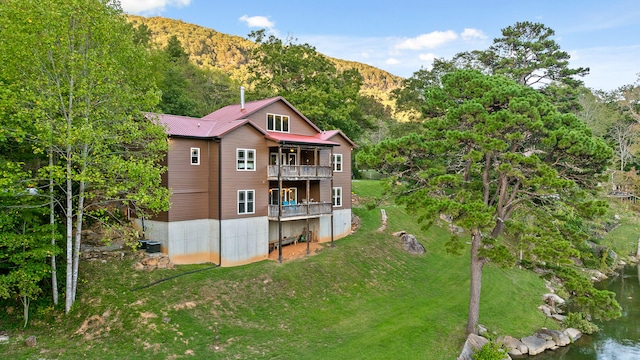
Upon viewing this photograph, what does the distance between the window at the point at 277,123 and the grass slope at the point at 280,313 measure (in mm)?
8453

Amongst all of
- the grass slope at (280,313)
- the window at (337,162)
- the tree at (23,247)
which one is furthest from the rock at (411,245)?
the tree at (23,247)

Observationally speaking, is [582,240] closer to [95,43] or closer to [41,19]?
[95,43]

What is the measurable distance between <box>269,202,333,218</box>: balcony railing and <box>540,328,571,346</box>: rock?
525 inches

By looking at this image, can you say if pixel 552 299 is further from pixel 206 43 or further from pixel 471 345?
pixel 206 43

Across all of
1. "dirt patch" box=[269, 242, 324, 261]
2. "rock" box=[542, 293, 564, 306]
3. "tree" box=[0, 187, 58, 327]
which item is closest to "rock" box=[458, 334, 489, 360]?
"rock" box=[542, 293, 564, 306]

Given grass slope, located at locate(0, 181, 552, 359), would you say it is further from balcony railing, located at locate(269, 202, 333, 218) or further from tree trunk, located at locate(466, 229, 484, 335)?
balcony railing, located at locate(269, 202, 333, 218)

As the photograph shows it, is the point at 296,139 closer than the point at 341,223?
Yes

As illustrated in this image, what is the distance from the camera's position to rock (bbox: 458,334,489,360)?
51.6 feet

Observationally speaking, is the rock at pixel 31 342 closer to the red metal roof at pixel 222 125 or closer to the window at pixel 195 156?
the red metal roof at pixel 222 125

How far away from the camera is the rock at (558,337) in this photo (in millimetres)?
18312

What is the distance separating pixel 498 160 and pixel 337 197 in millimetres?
11693

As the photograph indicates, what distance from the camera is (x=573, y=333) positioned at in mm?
19219

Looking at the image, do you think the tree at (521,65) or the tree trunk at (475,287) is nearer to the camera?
the tree trunk at (475,287)

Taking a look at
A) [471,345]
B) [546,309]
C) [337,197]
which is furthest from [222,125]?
[546,309]
